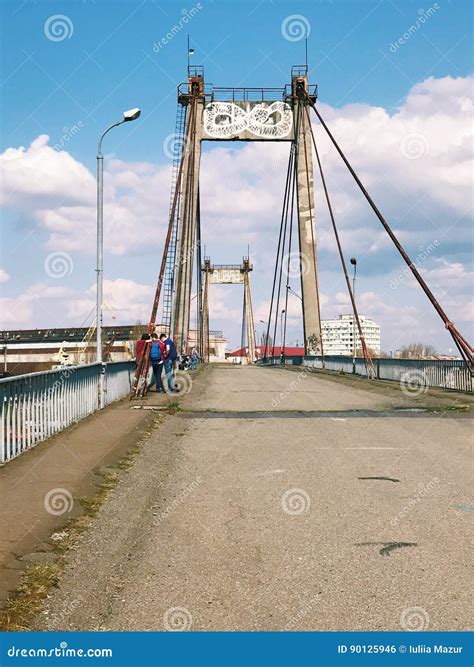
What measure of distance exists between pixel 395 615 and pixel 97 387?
13.5 meters

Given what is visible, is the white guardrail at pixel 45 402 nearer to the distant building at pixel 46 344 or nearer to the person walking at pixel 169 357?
the person walking at pixel 169 357

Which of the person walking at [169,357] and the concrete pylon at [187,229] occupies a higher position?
the concrete pylon at [187,229]

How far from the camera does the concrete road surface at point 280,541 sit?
14.9 feet

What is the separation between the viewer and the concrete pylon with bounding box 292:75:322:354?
48969mm

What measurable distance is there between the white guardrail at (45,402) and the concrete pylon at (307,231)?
3174 cm

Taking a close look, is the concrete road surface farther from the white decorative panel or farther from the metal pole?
the white decorative panel

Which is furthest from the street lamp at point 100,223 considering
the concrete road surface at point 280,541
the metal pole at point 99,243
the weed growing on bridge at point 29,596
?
the weed growing on bridge at point 29,596

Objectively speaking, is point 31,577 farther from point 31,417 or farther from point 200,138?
point 200,138

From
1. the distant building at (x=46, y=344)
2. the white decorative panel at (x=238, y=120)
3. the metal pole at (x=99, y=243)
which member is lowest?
the distant building at (x=46, y=344)

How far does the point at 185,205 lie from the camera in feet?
163

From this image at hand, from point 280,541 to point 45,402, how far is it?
22.9 ft

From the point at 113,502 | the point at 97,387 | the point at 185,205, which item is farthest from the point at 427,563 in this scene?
the point at 185,205

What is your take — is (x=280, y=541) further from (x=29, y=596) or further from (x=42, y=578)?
(x=29, y=596)

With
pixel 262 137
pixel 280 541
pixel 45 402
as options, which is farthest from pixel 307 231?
pixel 280 541
